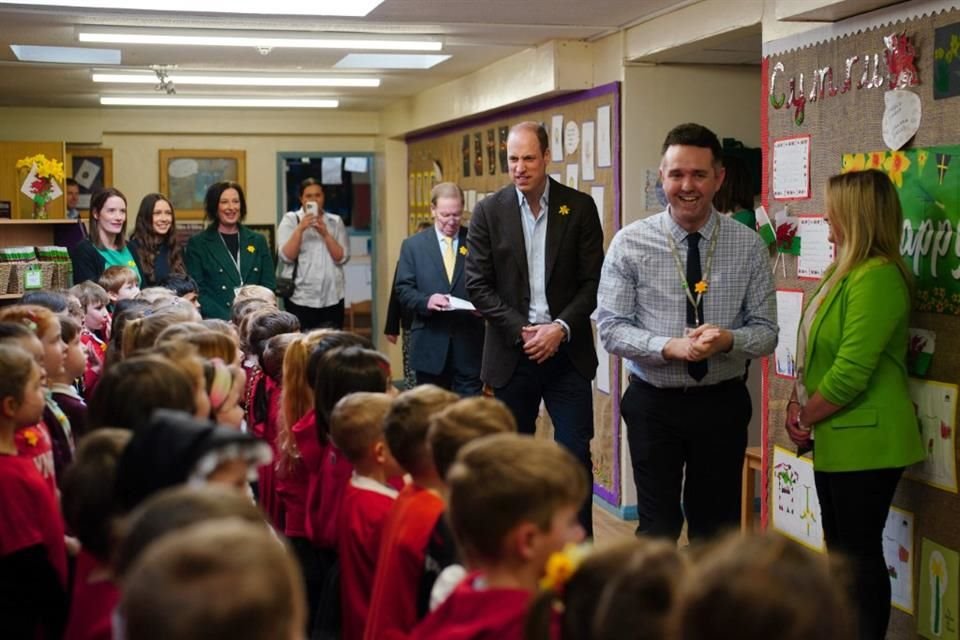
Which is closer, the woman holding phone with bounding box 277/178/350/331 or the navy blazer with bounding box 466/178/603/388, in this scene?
the navy blazer with bounding box 466/178/603/388

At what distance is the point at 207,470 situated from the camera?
180 cm

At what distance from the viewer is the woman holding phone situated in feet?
29.2

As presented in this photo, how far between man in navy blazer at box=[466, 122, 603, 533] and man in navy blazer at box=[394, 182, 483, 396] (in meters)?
1.40

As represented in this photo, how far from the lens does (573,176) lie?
6668mm

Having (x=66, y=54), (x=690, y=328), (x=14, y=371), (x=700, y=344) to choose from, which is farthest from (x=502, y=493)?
(x=66, y=54)

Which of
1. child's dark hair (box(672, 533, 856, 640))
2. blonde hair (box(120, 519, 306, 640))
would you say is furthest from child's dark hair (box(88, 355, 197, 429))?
child's dark hair (box(672, 533, 856, 640))

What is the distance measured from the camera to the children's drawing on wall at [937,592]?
371 cm

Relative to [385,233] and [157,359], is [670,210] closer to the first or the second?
[157,359]

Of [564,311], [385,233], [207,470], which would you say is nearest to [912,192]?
[564,311]

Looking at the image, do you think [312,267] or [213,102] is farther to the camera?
[213,102]

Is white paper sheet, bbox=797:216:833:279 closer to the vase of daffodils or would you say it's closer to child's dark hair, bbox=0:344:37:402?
child's dark hair, bbox=0:344:37:402

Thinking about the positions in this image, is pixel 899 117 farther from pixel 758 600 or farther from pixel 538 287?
pixel 758 600

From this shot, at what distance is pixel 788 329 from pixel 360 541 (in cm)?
244

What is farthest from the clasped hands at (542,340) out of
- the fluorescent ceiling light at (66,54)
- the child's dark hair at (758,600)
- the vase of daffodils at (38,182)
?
the vase of daffodils at (38,182)
